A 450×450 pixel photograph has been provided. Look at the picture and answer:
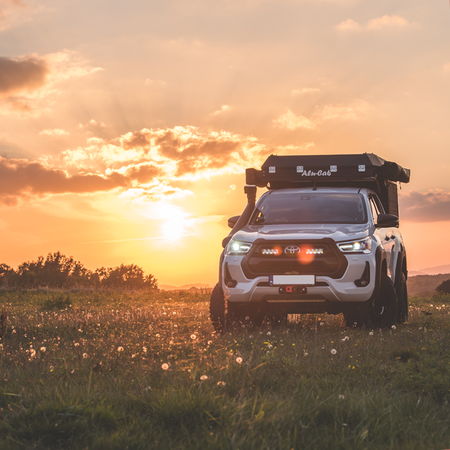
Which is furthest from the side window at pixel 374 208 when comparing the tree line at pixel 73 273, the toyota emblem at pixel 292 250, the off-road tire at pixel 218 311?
the tree line at pixel 73 273

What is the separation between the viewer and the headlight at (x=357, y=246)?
7336 mm

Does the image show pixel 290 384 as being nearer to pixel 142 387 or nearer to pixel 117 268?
pixel 142 387

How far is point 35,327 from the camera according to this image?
28.7 ft

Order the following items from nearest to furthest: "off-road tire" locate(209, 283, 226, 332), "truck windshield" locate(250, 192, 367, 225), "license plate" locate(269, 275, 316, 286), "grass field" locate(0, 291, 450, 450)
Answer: "grass field" locate(0, 291, 450, 450) < "license plate" locate(269, 275, 316, 286) < "off-road tire" locate(209, 283, 226, 332) < "truck windshield" locate(250, 192, 367, 225)

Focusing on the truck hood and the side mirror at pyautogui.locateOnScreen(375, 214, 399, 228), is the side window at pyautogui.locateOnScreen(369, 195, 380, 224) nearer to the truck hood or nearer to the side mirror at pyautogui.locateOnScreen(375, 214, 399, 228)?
the side mirror at pyautogui.locateOnScreen(375, 214, 399, 228)

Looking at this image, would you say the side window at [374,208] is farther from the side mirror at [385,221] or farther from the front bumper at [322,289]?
the front bumper at [322,289]

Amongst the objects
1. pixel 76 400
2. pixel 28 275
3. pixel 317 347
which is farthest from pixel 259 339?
pixel 28 275

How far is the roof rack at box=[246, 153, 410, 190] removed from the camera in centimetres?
985

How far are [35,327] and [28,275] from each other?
46897mm

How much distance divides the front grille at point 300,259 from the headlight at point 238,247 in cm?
24

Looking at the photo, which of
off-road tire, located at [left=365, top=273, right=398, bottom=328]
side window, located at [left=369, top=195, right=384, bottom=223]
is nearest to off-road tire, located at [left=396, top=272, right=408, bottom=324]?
off-road tire, located at [left=365, top=273, right=398, bottom=328]

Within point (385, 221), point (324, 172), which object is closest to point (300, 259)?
point (385, 221)

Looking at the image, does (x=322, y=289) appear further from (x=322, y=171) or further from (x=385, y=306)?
(x=322, y=171)

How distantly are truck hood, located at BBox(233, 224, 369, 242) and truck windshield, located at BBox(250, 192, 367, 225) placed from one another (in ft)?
1.50
